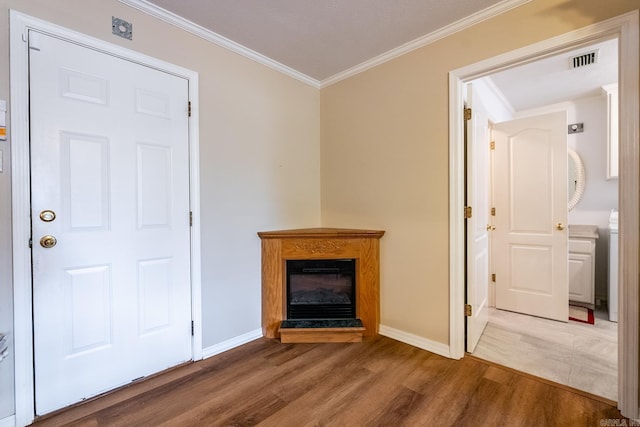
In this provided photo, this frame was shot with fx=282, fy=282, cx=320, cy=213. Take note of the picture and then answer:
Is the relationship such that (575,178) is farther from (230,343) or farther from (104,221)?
(104,221)

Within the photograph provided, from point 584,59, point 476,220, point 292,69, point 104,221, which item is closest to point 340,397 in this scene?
point 476,220

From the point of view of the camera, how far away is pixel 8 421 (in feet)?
4.84

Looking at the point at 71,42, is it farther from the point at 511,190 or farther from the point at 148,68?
the point at 511,190

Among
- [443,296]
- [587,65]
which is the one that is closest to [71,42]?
[443,296]

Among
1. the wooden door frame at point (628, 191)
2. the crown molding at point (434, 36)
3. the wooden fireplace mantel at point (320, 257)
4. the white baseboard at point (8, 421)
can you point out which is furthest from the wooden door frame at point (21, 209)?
the wooden door frame at point (628, 191)

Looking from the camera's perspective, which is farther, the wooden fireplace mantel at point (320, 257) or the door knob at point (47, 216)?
the wooden fireplace mantel at point (320, 257)

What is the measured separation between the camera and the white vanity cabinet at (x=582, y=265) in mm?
3130

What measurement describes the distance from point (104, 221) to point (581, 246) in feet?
14.9

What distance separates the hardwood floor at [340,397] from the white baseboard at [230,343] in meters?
0.08

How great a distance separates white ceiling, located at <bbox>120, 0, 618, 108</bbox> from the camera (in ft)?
6.25

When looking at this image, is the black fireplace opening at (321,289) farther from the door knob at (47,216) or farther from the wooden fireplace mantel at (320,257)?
the door knob at (47,216)

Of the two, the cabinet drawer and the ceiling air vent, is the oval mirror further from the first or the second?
the ceiling air vent

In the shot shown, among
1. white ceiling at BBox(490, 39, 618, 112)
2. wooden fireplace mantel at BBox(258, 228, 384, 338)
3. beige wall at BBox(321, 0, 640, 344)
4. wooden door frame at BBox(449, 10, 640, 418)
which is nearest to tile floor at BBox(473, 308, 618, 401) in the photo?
wooden door frame at BBox(449, 10, 640, 418)

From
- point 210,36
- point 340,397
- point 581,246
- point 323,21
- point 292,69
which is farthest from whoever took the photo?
point 581,246
